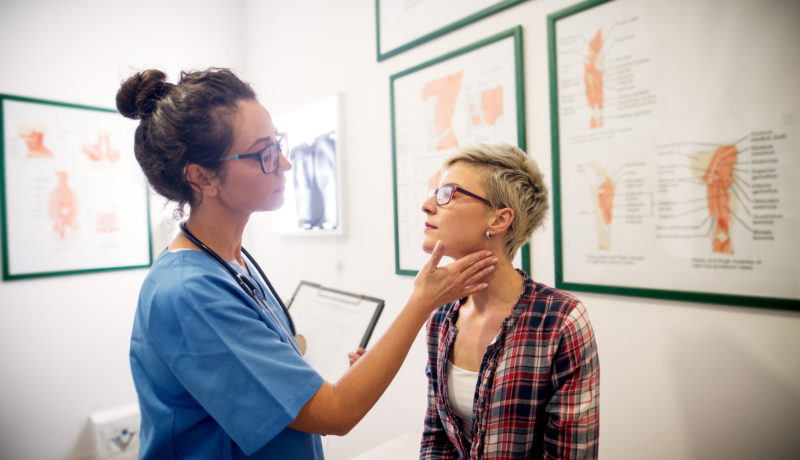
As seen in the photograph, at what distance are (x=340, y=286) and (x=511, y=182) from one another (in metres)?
1.51

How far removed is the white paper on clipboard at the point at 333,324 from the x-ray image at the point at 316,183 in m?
0.84

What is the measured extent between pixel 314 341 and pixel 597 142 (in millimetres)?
1232

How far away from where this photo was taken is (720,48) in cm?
111

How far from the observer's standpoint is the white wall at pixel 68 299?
2.29m

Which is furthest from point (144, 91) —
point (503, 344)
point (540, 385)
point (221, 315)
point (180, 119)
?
point (540, 385)

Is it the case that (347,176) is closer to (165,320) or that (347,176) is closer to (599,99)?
(599,99)

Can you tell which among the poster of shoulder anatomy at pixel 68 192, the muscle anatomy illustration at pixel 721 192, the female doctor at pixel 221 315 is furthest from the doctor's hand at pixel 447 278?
the poster of shoulder anatomy at pixel 68 192

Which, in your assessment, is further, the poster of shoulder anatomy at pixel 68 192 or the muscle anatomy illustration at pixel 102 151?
the muscle anatomy illustration at pixel 102 151

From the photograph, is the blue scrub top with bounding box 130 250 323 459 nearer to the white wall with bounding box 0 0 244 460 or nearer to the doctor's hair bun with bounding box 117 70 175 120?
the doctor's hair bun with bounding box 117 70 175 120

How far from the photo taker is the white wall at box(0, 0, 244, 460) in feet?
7.50

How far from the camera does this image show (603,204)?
1333mm

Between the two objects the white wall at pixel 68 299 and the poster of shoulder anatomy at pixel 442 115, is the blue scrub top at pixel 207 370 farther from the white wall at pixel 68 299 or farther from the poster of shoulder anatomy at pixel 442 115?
the white wall at pixel 68 299

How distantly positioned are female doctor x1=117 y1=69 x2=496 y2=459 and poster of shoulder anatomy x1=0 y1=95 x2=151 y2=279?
1.46 meters

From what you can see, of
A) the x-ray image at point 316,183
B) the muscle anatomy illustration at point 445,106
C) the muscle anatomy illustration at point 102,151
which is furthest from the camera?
the muscle anatomy illustration at point 102,151
